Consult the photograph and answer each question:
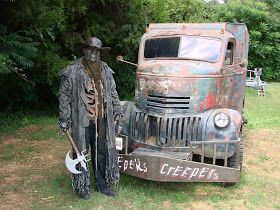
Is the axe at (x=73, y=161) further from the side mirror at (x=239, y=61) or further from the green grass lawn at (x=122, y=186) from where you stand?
the side mirror at (x=239, y=61)

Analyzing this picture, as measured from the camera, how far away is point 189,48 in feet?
22.9

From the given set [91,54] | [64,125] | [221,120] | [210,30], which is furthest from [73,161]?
[210,30]

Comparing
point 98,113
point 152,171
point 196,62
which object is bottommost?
point 152,171

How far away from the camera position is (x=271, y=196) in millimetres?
5801

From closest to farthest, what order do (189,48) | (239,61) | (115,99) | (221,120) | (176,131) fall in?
1. (115,99)
2. (221,120)
3. (176,131)
4. (189,48)
5. (239,61)

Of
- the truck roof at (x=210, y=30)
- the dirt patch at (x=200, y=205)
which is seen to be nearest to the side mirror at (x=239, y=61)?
the truck roof at (x=210, y=30)

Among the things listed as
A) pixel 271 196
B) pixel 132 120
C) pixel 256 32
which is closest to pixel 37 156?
pixel 132 120

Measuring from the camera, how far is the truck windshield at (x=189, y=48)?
687 cm

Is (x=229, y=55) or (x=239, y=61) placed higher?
(x=229, y=55)

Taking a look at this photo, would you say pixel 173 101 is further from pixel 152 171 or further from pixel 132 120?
pixel 152 171

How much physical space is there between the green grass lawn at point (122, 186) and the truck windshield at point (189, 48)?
78.7 inches

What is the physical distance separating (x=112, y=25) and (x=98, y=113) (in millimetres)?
6505

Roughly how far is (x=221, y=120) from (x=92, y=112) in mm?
1838

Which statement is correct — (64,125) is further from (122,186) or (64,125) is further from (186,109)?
(186,109)
